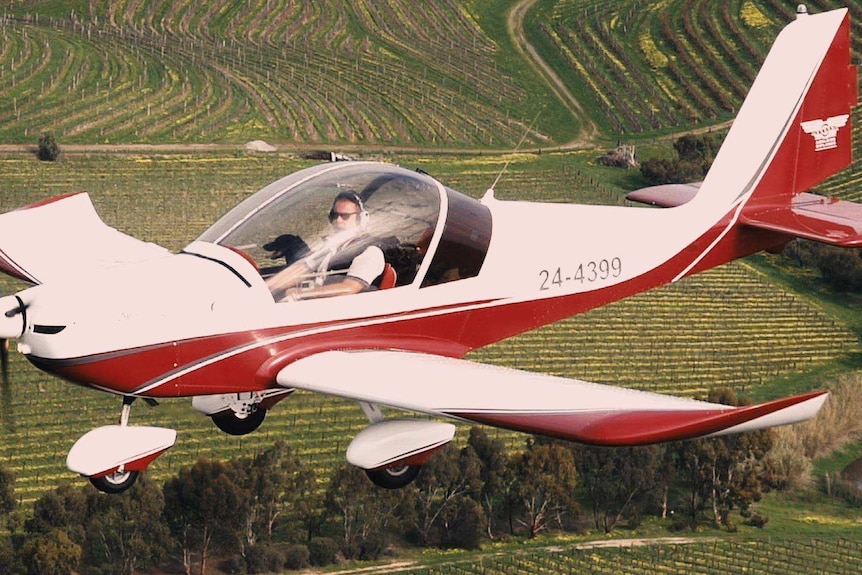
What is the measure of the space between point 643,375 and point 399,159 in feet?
106

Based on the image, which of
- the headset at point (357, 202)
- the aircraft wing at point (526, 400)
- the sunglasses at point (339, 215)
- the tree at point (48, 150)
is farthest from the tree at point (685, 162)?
the aircraft wing at point (526, 400)

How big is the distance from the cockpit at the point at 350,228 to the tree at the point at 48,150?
287 feet

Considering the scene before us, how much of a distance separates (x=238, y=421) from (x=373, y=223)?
3.40 meters

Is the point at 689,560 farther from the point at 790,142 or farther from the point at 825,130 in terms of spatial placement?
the point at 790,142

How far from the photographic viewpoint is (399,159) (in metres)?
110

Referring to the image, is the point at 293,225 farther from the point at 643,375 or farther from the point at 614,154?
the point at 614,154

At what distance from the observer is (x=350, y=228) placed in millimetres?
20922

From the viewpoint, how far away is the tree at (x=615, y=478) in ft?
295

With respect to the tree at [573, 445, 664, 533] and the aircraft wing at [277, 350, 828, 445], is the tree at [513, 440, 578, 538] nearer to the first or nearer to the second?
the tree at [573, 445, 664, 533]

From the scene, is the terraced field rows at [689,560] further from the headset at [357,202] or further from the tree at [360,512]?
the headset at [357,202]

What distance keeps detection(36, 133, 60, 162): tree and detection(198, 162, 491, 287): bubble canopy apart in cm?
8751

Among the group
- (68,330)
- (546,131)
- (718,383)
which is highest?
(546,131)

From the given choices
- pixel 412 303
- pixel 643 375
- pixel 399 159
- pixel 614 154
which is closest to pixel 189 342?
pixel 412 303

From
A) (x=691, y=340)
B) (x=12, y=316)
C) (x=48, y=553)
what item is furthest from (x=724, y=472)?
(x=12, y=316)
